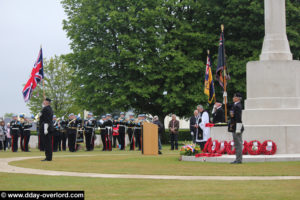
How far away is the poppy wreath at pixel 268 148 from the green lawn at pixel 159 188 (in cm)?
661

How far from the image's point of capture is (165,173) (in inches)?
535

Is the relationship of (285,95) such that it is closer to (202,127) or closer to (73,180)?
(202,127)

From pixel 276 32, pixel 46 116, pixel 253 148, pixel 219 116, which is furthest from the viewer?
pixel 219 116

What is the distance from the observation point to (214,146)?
62.1 feet

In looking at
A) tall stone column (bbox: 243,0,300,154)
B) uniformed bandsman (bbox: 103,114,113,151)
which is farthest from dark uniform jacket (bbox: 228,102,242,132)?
uniformed bandsman (bbox: 103,114,113,151)

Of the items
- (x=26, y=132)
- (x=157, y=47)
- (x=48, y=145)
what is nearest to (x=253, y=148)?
(x=48, y=145)

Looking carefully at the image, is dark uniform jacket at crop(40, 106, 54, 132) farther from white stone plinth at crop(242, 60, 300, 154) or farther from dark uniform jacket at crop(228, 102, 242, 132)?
white stone plinth at crop(242, 60, 300, 154)

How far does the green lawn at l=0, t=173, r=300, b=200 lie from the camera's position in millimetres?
9250

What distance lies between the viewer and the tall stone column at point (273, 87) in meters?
18.9

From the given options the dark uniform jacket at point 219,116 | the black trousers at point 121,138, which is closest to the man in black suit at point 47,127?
the dark uniform jacket at point 219,116

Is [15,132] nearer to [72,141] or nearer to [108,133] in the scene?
[72,141]

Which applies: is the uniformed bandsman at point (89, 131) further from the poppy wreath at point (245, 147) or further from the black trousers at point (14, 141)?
the poppy wreath at point (245, 147)

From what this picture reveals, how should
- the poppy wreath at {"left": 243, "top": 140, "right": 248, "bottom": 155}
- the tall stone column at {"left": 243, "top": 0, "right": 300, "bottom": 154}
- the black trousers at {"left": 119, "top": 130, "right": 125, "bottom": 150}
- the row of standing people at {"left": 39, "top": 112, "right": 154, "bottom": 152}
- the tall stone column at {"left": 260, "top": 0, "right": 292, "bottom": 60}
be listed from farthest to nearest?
the black trousers at {"left": 119, "top": 130, "right": 125, "bottom": 150}, the row of standing people at {"left": 39, "top": 112, "right": 154, "bottom": 152}, the tall stone column at {"left": 260, "top": 0, "right": 292, "bottom": 60}, the tall stone column at {"left": 243, "top": 0, "right": 300, "bottom": 154}, the poppy wreath at {"left": 243, "top": 140, "right": 248, "bottom": 155}

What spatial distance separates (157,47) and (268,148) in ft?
63.7
